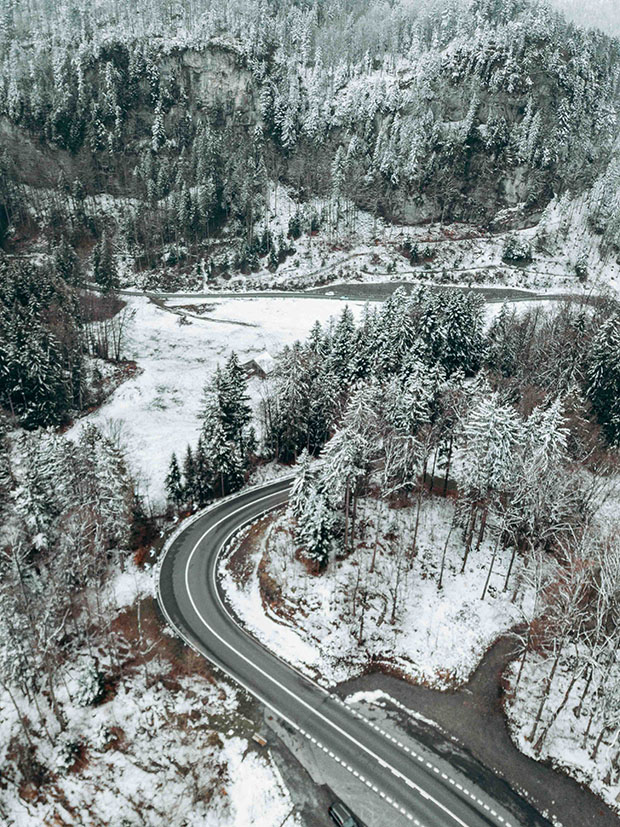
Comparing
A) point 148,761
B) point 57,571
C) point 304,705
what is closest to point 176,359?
point 57,571

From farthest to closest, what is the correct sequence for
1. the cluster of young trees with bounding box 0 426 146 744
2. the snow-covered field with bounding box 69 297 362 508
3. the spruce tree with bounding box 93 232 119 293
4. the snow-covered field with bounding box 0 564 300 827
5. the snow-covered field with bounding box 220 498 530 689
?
the spruce tree with bounding box 93 232 119 293, the snow-covered field with bounding box 69 297 362 508, the snow-covered field with bounding box 220 498 530 689, the cluster of young trees with bounding box 0 426 146 744, the snow-covered field with bounding box 0 564 300 827

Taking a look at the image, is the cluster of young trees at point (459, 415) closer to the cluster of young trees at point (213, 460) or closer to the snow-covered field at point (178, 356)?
the cluster of young trees at point (213, 460)

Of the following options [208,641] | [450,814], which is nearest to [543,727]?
[450,814]

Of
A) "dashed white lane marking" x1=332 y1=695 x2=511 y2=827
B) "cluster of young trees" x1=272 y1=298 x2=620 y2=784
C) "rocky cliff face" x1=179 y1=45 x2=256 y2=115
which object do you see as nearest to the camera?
"dashed white lane marking" x1=332 y1=695 x2=511 y2=827

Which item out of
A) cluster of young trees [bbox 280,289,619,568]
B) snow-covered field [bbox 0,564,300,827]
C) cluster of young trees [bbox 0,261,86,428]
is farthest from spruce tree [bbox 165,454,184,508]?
cluster of young trees [bbox 0,261,86,428]

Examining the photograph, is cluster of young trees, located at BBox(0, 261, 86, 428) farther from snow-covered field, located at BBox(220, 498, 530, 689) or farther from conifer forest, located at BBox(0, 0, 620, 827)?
snow-covered field, located at BBox(220, 498, 530, 689)

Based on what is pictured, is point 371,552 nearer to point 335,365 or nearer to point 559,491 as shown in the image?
point 559,491

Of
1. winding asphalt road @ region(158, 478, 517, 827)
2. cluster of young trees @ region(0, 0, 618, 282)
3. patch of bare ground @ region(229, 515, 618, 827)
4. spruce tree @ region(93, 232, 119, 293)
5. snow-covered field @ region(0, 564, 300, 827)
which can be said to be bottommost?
snow-covered field @ region(0, 564, 300, 827)
